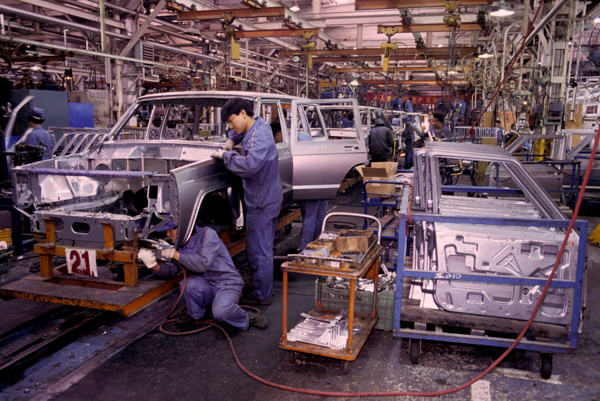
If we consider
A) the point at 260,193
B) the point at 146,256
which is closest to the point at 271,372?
the point at 146,256

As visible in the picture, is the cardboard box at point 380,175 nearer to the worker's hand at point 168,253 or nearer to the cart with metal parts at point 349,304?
the cart with metal parts at point 349,304

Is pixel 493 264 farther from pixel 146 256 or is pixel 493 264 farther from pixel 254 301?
pixel 146 256

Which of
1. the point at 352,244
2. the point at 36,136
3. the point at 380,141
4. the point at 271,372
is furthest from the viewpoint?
the point at 380,141

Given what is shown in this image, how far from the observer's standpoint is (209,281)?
13.3 feet

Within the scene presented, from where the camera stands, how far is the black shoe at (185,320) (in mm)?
4047

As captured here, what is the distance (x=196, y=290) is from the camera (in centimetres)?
399

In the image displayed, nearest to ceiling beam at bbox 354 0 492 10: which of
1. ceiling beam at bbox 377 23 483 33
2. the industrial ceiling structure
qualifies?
the industrial ceiling structure

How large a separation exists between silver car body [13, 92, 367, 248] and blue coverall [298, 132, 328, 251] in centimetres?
17

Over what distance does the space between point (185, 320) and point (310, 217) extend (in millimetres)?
2338

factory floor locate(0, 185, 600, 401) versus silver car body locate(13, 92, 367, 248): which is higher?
silver car body locate(13, 92, 367, 248)

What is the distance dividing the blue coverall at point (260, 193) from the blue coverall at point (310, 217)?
129cm

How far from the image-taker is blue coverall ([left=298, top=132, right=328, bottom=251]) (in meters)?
5.89

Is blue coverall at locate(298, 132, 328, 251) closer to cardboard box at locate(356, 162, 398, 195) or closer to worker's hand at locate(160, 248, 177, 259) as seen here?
cardboard box at locate(356, 162, 398, 195)

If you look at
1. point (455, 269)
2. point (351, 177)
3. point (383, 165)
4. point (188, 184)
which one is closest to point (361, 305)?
point (455, 269)
